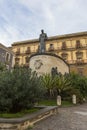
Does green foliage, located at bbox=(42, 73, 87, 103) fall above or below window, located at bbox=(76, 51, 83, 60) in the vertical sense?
below

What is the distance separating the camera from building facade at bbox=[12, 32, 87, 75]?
4303 centimetres

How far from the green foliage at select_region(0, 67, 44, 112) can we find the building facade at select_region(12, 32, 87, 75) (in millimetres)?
35387

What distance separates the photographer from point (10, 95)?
7176 millimetres

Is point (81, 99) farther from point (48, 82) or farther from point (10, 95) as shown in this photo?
point (10, 95)

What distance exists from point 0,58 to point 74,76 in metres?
20.0

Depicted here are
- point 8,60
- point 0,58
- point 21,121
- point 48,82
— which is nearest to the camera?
point 21,121

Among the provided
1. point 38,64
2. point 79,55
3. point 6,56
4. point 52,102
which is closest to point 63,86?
point 52,102

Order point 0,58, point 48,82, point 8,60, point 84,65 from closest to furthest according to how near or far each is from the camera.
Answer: point 48,82 → point 0,58 → point 8,60 → point 84,65

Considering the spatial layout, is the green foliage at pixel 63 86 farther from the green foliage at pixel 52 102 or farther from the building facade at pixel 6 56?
the building facade at pixel 6 56

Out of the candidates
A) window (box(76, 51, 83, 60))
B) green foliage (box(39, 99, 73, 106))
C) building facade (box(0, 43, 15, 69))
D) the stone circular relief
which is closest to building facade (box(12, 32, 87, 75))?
window (box(76, 51, 83, 60))

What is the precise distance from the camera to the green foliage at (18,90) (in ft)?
23.2

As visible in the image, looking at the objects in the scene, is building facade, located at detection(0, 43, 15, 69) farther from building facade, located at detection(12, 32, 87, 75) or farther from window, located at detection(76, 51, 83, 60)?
window, located at detection(76, 51, 83, 60)

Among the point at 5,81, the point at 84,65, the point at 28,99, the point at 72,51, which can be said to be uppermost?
the point at 72,51

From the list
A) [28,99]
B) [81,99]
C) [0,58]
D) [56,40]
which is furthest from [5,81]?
[56,40]
